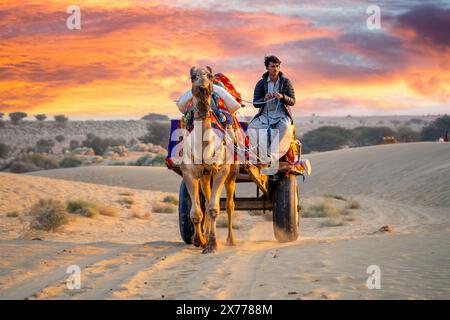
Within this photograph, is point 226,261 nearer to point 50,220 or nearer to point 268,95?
point 268,95

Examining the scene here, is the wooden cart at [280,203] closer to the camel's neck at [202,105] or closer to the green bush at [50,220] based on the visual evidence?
the camel's neck at [202,105]

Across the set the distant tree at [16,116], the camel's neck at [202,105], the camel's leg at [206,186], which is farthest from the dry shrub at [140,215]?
the distant tree at [16,116]

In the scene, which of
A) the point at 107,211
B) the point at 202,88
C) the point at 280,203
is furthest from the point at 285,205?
the point at 107,211

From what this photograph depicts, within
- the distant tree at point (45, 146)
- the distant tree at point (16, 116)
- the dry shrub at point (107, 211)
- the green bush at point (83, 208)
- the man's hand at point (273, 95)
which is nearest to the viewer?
the man's hand at point (273, 95)

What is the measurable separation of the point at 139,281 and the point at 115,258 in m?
2.09

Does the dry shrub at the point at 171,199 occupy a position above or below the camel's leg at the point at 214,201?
below

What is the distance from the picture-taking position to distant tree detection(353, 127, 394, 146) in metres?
68.9

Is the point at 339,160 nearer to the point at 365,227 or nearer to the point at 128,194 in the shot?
the point at 128,194

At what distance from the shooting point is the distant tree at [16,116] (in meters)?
92.2

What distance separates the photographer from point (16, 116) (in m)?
93.2

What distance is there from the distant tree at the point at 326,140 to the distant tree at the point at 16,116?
43.2 m

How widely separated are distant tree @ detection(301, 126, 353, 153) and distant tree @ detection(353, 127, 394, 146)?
2.87ft

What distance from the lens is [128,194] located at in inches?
1049

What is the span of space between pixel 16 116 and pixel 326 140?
46.6 metres
